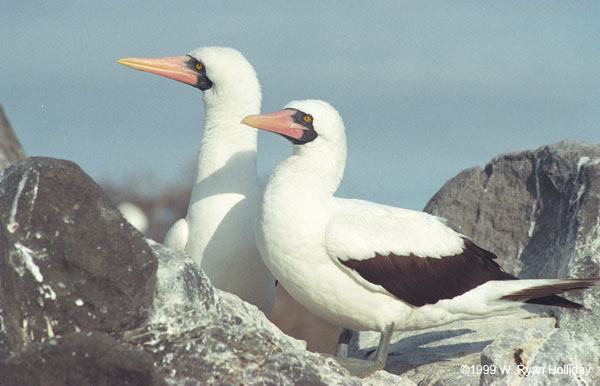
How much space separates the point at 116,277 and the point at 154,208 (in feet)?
69.6

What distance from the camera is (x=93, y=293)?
360 centimetres

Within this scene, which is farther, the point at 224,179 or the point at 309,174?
the point at 224,179

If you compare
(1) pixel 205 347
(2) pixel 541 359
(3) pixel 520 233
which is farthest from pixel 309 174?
(3) pixel 520 233

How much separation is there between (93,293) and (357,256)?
2.18 m

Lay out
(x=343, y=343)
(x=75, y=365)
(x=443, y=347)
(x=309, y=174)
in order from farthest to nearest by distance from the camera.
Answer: (x=443, y=347)
(x=343, y=343)
(x=309, y=174)
(x=75, y=365)

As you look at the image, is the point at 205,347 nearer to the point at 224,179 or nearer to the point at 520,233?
the point at 224,179

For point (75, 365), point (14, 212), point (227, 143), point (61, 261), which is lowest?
point (75, 365)

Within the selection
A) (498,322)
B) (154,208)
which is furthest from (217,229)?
(154,208)

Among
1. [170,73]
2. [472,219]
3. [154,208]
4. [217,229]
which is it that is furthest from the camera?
[154,208]

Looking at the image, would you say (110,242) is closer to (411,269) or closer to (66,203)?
(66,203)

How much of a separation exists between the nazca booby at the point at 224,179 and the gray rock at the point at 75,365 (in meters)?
2.72

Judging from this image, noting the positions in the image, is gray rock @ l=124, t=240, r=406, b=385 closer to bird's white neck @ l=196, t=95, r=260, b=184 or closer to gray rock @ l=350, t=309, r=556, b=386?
gray rock @ l=350, t=309, r=556, b=386

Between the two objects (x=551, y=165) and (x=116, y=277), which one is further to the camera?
(x=551, y=165)

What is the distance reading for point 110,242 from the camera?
144 inches
